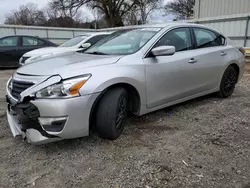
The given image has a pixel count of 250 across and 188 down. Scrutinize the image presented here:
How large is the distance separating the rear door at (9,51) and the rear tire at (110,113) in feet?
26.7

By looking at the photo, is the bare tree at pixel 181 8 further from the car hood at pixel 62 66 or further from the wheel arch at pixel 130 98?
the car hood at pixel 62 66

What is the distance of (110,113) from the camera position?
9.46ft

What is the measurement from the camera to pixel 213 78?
4.45 meters

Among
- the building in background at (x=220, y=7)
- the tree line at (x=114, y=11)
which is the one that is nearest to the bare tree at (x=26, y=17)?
the tree line at (x=114, y=11)

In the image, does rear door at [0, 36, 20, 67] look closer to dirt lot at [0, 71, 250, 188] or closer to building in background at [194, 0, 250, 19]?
dirt lot at [0, 71, 250, 188]

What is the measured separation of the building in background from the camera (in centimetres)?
1109

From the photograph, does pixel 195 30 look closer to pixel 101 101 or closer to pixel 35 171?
pixel 101 101

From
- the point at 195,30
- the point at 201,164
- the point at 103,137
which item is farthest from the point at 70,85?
the point at 195,30

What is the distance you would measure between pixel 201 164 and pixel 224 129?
1098 mm

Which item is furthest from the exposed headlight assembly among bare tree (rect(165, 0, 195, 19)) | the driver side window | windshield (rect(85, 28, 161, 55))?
bare tree (rect(165, 0, 195, 19))

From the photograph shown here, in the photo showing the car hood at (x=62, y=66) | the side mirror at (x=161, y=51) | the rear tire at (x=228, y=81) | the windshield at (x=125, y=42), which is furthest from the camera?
the rear tire at (x=228, y=81)

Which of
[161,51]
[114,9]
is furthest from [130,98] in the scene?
[114,9]

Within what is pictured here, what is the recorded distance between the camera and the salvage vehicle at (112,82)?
2.62 meters

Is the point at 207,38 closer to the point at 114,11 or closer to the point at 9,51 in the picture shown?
the point at 9,51
